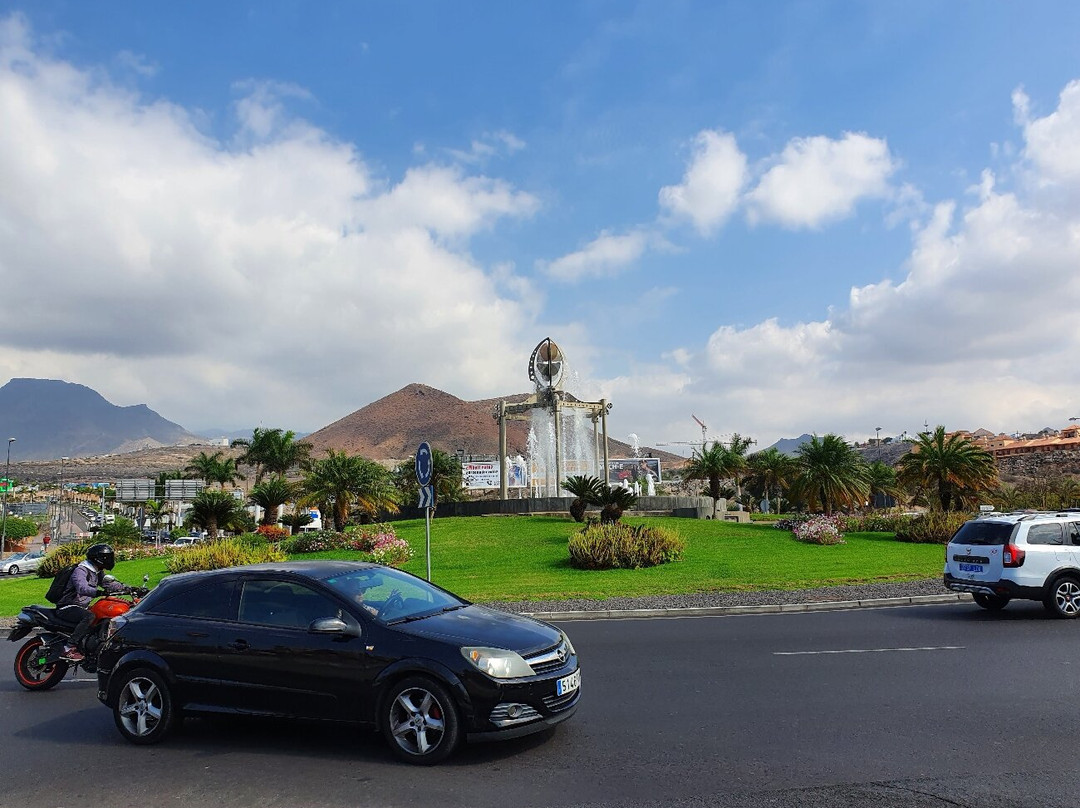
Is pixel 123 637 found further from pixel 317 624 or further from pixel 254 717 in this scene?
pixel 317 624

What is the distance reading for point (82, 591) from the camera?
9.54 metres

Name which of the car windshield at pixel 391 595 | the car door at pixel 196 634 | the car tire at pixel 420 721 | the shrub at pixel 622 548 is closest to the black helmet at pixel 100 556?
the car door at pixel 196 634

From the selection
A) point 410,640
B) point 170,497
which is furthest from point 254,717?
point 170,497

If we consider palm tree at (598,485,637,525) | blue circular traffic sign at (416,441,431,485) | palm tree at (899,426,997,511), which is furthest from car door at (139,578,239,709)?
palm tree at (899,426,997,511)

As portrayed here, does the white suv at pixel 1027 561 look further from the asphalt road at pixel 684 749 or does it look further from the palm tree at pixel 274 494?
the palm tree at pixel 274 494

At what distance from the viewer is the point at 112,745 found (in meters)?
7.04

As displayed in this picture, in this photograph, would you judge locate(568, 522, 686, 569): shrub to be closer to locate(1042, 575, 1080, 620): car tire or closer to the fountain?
locate(1042, 575, 1080, 620): car tire

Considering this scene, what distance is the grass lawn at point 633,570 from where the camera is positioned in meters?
18.8

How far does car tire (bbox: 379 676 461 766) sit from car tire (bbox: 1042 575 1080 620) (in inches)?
430

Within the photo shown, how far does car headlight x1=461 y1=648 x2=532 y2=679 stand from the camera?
609 centimetres

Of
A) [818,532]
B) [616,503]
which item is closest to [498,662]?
[616,503]

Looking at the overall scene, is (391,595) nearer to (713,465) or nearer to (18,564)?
(713,465)

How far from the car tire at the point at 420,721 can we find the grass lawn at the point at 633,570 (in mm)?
10907

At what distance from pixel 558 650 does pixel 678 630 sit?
22.0 ft
